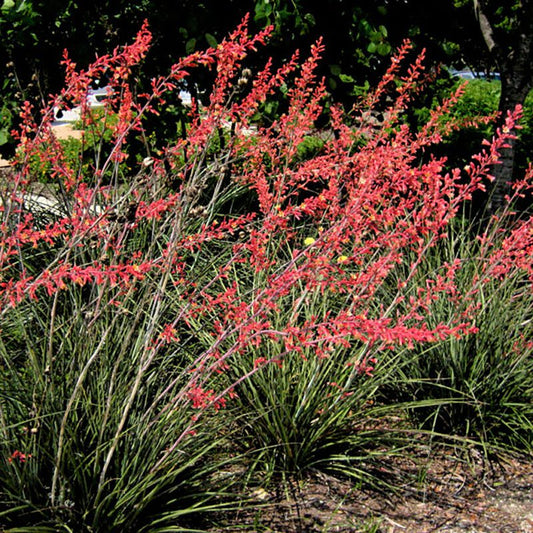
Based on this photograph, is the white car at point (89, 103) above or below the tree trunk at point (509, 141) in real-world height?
above

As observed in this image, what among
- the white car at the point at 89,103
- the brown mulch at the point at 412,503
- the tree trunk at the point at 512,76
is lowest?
the brown mulch at the point at 412,503

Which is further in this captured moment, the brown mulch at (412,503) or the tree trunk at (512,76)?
the tree trunk at (512,76)

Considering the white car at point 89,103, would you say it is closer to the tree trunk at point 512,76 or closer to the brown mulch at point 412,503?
the brown mulch at point 412,503

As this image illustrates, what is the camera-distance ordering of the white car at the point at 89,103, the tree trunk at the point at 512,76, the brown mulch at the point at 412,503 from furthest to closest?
the tree trunk at the point at 512,76
the white car at the point at 89,103
the brown mulch at the point at 412,503

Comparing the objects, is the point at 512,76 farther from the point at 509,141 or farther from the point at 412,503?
the point at 412,503

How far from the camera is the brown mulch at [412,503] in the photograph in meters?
2.60

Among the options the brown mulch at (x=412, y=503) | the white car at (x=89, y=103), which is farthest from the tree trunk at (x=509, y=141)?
the white car at (x=89, y=103)

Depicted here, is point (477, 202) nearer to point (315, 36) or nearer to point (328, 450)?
point (315, 36)

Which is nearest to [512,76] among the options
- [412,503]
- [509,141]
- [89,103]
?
[509,141]

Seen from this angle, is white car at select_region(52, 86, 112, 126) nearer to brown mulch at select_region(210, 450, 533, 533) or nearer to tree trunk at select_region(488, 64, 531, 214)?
brown mulch at select_region(210, 450, 533, 533)

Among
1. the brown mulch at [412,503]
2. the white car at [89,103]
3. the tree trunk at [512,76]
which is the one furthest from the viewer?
the tree trunk at [512,76]

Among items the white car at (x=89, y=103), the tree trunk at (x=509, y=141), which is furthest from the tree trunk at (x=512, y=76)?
the white car at (x=89, y=103)

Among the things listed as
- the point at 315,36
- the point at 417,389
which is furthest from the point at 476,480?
the point at 315,36

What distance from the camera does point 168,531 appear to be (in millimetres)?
2420
